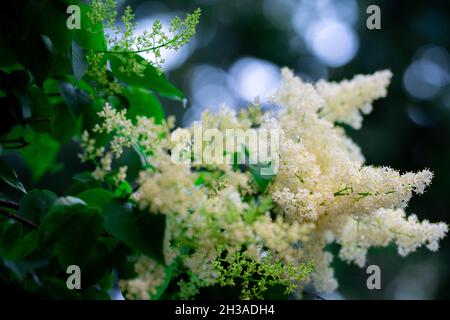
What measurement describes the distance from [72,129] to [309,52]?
455cm

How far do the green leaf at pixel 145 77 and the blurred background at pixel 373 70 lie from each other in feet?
10.2

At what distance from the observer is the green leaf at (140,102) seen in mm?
1176

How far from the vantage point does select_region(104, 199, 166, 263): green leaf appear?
656 millimetres

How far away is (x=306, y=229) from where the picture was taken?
648 mm

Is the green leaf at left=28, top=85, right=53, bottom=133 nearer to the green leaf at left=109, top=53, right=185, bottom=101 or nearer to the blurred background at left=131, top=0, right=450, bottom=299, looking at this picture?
the green leaf at left=109, top=53, right=185, bottom=101

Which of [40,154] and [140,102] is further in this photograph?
[40,154]

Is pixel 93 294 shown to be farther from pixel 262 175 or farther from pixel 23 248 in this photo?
pixel 262 175

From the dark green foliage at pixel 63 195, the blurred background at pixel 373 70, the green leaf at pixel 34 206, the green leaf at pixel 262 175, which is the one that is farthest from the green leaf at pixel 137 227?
the blurred background at pixel 373 70

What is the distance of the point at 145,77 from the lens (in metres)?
1.02

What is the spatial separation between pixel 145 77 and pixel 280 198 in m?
0.39

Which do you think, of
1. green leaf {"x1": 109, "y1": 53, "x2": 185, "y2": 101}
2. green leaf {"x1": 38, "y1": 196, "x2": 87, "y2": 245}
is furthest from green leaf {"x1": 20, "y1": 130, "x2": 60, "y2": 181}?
green leaf {"x1": 38, "y1": 196, "x2": 87, "y2": 245}

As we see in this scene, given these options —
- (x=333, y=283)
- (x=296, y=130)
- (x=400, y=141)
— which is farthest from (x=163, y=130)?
(x=400, y=141)

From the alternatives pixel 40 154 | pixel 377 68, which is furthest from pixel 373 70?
pixel 40 154
